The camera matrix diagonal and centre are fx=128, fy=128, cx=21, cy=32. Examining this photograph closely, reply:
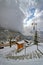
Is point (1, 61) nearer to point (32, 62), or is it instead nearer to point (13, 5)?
point (32, 62)

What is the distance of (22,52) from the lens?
7.10 feet

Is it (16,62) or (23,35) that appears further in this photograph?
(23,35)

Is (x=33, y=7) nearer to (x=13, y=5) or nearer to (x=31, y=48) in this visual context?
(x=13, y=5)

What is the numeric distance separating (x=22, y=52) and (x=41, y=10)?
82 centimetres

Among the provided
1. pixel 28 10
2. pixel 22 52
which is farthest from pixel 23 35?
pixel 28 10

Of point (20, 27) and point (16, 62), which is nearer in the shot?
point (16, 62)

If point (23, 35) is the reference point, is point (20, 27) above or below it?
above

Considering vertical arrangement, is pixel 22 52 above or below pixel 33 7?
below

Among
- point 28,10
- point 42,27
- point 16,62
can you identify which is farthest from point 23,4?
point 16,62

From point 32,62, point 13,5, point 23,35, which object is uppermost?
point 13,5

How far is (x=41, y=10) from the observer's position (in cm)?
230

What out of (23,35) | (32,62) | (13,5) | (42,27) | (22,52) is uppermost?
(13,5)

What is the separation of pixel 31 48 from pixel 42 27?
0.43 meters

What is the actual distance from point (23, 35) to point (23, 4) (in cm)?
55
